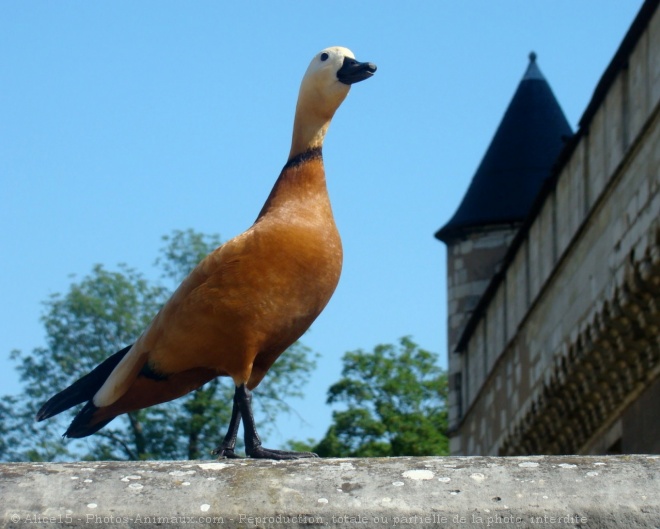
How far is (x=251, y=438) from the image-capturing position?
4.44 metres

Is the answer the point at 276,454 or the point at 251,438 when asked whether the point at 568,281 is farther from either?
the point at 276,454

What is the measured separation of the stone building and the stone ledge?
812 centimetres

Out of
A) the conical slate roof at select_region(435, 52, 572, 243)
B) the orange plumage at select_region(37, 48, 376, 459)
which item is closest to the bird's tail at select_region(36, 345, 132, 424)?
the orange plumage at select_region(37, 48, 376, 459)

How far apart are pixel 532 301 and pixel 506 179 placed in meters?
6.21

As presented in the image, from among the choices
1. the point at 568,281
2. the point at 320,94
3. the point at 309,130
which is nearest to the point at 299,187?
the point at 309,130

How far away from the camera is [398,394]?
2984 centimetres

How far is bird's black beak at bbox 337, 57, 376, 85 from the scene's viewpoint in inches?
185

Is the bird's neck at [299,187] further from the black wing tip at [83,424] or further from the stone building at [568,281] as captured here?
the stone building at [568,281]

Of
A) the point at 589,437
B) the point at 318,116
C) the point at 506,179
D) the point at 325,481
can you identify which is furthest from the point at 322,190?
the point at 506,179

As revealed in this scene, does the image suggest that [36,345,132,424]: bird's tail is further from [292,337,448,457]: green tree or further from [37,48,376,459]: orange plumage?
[292,337,448,457]: green tree

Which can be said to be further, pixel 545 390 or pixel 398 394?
pixel 398 394

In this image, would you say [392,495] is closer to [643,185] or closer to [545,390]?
[643,185]

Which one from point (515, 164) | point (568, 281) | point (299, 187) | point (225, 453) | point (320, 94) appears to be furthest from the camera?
point (515, 164)

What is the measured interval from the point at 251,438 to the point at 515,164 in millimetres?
19209
